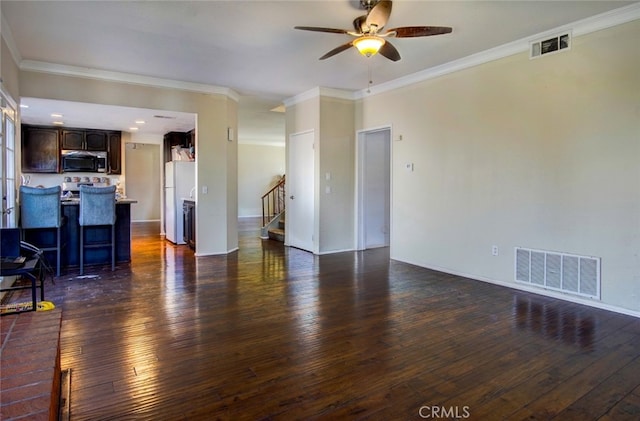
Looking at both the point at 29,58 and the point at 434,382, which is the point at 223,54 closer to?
the point at 29,58

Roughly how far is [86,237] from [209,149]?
2211 millimetres

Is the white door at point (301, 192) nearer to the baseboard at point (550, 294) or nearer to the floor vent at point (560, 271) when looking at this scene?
the baseboard at point (550, 294)

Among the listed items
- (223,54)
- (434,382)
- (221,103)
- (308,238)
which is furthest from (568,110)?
(221,103)

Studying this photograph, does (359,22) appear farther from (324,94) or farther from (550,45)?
(324,94)

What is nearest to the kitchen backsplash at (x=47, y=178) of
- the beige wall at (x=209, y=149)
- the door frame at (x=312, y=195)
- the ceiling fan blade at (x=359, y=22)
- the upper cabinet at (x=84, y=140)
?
the upper cabinet at (x=84, y=140)

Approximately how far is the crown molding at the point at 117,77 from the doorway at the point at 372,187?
252 cm

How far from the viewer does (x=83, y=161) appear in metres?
8.34

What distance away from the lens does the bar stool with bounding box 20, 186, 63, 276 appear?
4625 mm

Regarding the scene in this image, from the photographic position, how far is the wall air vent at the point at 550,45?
3.81 metres

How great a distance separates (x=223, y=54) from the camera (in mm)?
Answer: 4531

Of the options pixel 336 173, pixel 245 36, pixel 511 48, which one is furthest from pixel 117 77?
pixel 511 48

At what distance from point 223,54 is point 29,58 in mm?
2453

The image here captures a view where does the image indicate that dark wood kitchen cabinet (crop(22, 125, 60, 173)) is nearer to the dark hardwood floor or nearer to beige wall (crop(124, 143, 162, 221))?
beige wall (crop(124, 143, 162, 221))

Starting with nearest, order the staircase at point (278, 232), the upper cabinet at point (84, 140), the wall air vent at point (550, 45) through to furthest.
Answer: the wall air vent at point (550, 45) → the staircase at point (278, 232) → the upper cabinet at point (84, 140)
